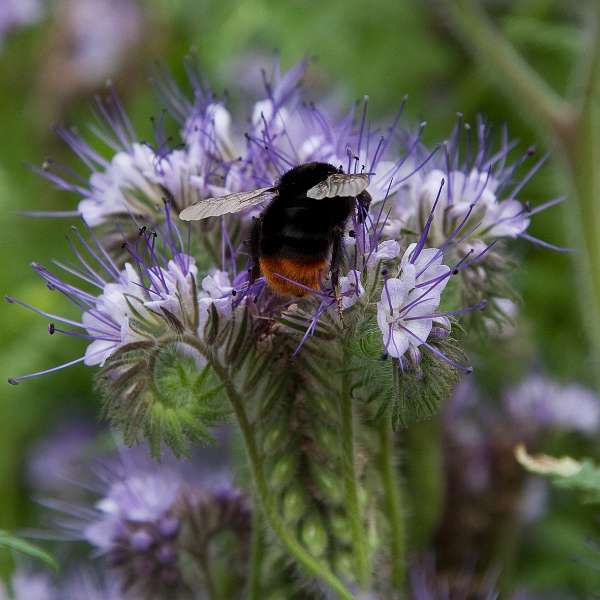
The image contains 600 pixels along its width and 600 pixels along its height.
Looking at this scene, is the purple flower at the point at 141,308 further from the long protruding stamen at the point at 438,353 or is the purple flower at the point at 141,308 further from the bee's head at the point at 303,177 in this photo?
the long protruding stamen at the point at 438,353

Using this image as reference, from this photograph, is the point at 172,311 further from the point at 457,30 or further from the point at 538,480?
the point at 457,30

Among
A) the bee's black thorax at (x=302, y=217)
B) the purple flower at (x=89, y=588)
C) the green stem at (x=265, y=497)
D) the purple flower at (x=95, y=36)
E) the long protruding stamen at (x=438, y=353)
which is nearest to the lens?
the long protruding stamen at (x=438, y=353)

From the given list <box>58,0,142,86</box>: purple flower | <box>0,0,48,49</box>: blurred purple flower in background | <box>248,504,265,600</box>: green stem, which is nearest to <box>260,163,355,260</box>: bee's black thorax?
<box>248,504,265,600</box>: green stem

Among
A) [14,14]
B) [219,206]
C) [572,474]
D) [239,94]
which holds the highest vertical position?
[14,14]

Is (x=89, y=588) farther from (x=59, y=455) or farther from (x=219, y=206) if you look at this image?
(x=59, y=455)

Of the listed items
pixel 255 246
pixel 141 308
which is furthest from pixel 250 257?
pixel 141 308

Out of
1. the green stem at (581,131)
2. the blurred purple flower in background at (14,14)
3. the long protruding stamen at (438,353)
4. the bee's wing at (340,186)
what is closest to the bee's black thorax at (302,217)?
the bee's wing at (340,186)

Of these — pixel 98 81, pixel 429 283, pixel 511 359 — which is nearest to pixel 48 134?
pixel 98 81
